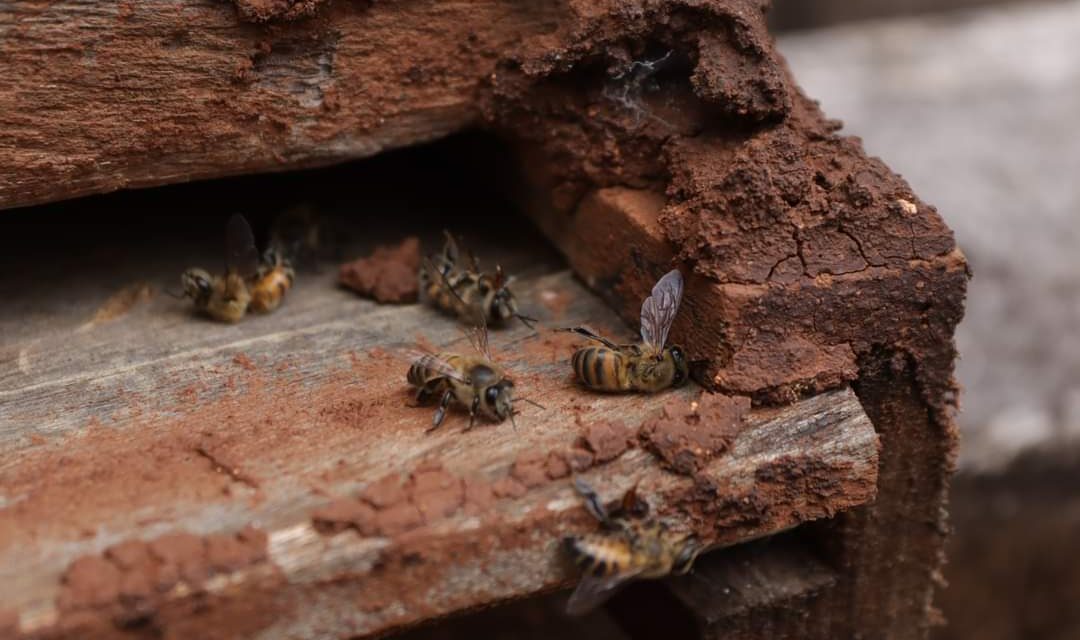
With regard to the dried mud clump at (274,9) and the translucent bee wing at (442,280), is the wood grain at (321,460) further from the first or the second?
the dried mud clump at (274,9)

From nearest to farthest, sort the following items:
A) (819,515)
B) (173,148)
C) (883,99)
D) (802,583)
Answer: (819,515) → (173,148) → (802,583) → (883,99)

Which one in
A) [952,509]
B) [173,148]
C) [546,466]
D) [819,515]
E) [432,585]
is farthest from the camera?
[952,509]

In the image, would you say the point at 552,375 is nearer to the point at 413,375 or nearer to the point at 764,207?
the point at 413,375

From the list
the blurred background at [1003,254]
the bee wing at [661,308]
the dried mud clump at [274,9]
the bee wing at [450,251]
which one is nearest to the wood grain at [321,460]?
the bee wing at [661,308]

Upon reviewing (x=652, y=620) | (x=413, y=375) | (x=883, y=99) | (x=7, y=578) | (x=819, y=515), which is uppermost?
(x=883, y=99)

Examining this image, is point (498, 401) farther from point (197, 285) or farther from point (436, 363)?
point (197, 285)

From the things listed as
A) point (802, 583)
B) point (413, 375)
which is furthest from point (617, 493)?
point (802, 583)
